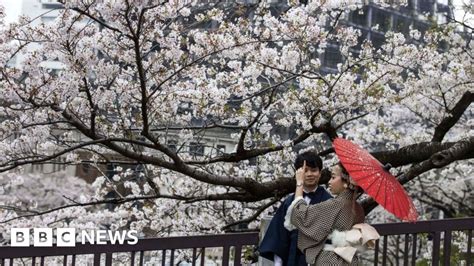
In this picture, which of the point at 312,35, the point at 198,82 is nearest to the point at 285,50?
the point at 312,35

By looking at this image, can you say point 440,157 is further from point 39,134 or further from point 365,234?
point 39,134

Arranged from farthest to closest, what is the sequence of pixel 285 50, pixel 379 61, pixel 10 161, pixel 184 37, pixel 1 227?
pixel 1 227 < pixel 379 61 < pixel 285 50 < pixel 184 37 < pixel 10 161

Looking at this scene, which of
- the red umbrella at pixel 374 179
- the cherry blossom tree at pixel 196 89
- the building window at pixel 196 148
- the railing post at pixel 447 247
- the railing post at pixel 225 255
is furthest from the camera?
the building window at pixel 196 148

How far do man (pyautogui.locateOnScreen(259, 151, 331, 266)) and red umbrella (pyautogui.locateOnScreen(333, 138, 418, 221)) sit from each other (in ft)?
0.68

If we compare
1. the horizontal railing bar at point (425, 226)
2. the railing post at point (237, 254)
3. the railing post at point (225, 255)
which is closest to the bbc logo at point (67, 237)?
the railing post at point (225, 255)

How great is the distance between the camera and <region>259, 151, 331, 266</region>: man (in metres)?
4.11

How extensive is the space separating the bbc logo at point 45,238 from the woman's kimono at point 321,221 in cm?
150

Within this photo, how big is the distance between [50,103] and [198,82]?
6.32 feet

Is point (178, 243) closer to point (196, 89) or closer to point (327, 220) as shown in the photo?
point (327, 220)

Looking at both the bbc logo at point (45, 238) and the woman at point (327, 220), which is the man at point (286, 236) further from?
the bbc logo at point (45, 238)

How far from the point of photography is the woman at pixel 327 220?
3928 mm

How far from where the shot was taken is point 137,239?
4.52 m

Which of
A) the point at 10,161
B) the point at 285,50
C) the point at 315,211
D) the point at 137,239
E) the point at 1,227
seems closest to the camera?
the point at 315,211

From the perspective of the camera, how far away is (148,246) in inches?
180
